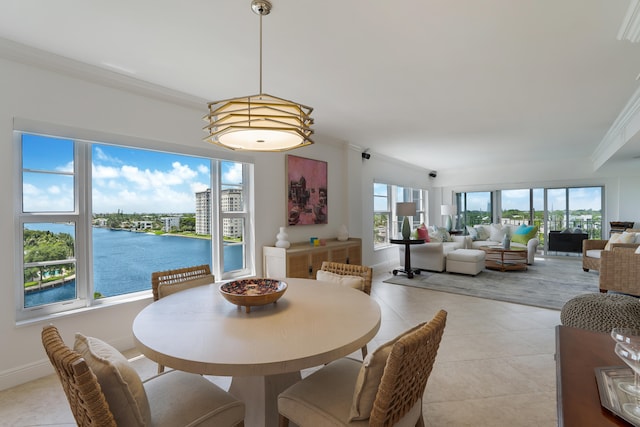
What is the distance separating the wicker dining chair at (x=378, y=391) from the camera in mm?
992

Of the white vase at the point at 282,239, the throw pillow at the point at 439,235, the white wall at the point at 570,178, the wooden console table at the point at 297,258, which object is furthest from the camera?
the white wall at the point at 570,178

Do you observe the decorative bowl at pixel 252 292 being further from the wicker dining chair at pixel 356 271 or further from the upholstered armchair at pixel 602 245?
the upholstered armchair at pixel 602 245

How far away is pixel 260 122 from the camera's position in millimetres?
1678

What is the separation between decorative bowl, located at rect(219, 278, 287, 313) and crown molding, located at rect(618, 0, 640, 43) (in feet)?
8.55

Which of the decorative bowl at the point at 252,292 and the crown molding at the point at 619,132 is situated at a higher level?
the crown molding at the point at 619,132

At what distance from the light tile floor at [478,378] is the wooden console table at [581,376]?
876 mm

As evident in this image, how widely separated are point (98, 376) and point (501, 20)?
2.72m

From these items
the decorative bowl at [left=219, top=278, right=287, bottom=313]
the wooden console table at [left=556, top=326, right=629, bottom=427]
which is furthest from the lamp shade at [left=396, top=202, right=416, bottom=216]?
the wooden console table at [left=556, top=326, right=629, bottom=427]

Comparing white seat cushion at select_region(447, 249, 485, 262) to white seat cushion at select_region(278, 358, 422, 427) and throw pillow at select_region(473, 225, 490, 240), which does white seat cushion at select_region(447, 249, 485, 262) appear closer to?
throw pillow at select_region(473, 225, 490, 240)

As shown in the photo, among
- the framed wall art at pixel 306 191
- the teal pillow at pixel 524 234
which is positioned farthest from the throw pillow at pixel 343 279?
the teal pillow at pixel 524 234

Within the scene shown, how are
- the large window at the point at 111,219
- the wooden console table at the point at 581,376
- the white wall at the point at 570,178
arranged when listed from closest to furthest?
the wooden console table at the point at 581,376 < the large window at the point at 111,219 < the white wall at the point at 570,178

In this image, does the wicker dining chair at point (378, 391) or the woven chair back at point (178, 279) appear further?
the woven chair back at point (178, 279)

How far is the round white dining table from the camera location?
110 cm

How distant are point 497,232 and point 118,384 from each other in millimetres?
8235
